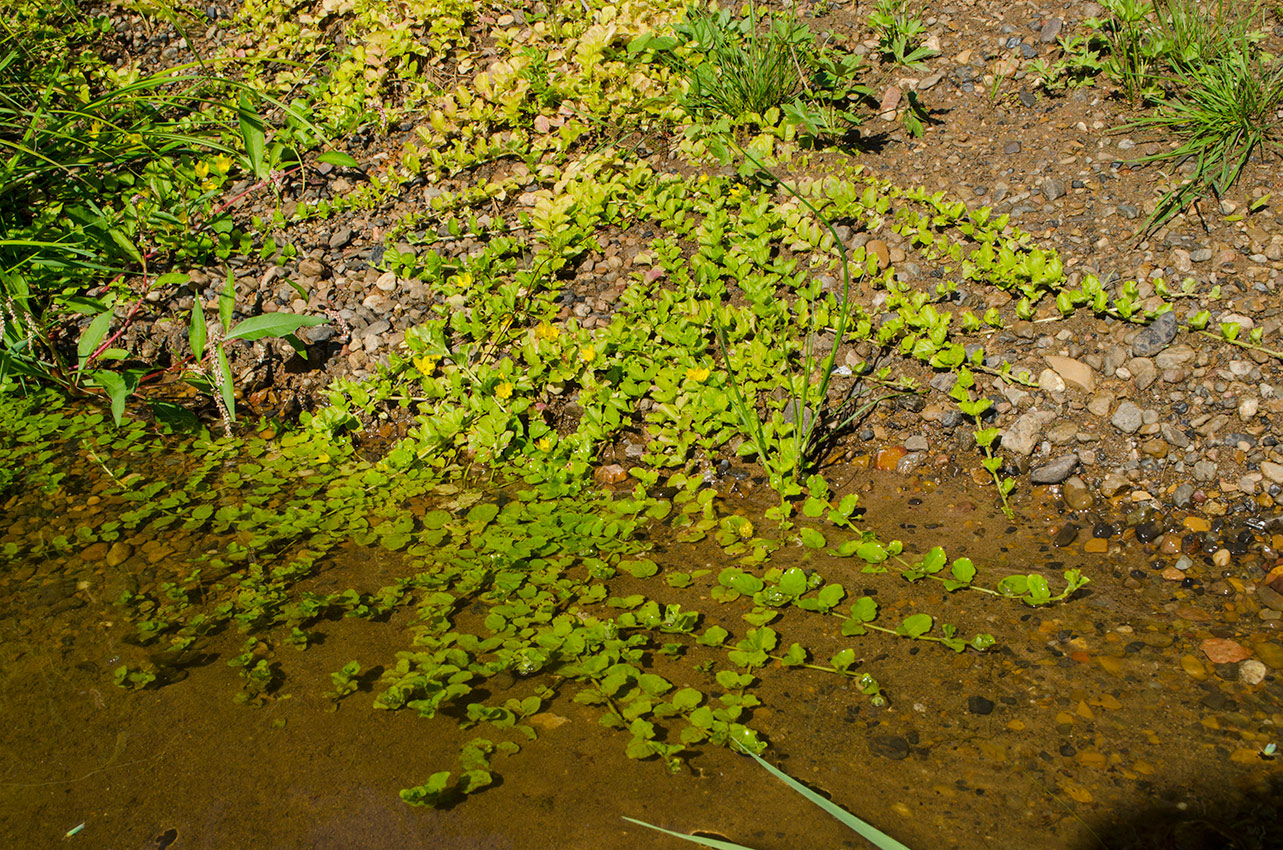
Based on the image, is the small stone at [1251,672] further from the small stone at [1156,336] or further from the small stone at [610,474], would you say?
the small stone at [610,474]

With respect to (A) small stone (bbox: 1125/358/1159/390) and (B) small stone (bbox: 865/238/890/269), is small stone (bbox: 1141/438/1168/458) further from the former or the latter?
(B) small stone (bbox: 865/238/890/269)

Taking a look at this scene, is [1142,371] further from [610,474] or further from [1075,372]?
[610,474]

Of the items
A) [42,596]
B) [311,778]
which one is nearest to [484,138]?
[42,596]

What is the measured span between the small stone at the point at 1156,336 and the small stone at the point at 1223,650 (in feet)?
3.70

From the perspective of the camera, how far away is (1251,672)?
2156 mm

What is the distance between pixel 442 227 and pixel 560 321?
36.8 inches

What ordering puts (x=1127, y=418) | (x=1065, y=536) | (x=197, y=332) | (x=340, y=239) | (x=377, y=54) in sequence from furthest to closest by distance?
(x=377, y=54) → (x=340, y=239) → (x=197, y=332) → (x=1127, y=418) → (x=1065, y=536)

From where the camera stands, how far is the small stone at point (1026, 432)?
2.97 m

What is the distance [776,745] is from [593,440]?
59.2 inches

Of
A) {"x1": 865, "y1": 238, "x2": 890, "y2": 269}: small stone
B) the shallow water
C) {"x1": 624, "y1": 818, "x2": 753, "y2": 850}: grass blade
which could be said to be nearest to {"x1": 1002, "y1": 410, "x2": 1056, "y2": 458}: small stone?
the shallow water

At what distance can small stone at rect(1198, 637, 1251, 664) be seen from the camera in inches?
86.7

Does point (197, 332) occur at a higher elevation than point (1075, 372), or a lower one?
higher

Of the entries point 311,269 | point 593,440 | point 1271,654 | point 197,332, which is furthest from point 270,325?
point 1271,654

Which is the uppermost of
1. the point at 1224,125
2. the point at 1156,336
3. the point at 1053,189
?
the point at 1224,125
